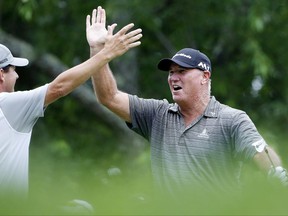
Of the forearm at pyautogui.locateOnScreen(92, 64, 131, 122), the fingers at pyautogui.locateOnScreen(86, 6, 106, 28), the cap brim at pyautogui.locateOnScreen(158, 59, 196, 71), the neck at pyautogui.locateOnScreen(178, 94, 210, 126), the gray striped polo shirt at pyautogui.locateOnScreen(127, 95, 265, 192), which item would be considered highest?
the fingers at pyautogui.locateOnScreen(86, 6, 106, 28)

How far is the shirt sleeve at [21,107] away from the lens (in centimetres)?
571

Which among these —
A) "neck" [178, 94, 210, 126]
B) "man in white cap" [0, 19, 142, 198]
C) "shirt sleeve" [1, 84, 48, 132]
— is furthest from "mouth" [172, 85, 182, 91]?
"shirt sleeve" [1, 84, 48, 132]

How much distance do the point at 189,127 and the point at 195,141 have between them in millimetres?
129

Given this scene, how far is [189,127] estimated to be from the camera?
6.38 m

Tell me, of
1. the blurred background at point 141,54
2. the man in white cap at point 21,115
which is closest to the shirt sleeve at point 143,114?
Result: the man in white cap at point 21,115

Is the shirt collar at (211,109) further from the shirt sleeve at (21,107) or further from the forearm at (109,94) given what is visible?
the shirt sleeve at (21,107)

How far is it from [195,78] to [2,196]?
11.2 ft

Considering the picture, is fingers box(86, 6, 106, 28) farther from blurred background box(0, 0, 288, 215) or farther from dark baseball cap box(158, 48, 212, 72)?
blurred background box(0, 0, 288, 215)

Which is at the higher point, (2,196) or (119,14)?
(119,14)

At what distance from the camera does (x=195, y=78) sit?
6.66 metres

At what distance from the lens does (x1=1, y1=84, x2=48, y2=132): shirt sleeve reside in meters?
5.71

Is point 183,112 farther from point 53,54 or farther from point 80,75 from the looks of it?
point 53,54

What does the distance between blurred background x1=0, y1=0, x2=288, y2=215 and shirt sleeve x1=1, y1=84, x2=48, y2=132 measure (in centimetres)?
914

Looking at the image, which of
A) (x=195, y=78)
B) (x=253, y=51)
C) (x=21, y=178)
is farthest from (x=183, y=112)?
(x=253, y=51)
